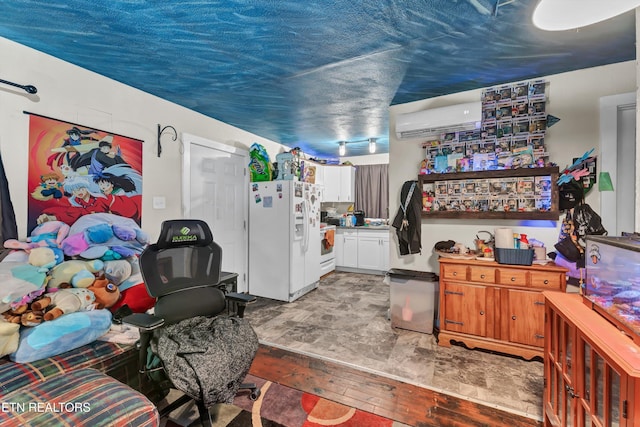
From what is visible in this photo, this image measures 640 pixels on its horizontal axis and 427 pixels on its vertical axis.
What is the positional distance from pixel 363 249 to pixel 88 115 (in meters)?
4.16

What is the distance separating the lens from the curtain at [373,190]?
570cm

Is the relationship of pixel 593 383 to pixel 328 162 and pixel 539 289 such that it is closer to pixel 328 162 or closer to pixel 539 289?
pixel 539 289

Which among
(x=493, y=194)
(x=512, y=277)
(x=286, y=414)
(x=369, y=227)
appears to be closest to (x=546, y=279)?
(x=512, y=277)

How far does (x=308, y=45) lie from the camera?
76.5 inches

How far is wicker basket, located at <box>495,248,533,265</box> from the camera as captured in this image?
2.33 metres

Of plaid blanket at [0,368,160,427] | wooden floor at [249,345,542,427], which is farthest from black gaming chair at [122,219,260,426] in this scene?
wooden floor at [249,345,542,427]

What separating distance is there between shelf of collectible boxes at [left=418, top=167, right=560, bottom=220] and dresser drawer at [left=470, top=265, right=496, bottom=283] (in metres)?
0.54

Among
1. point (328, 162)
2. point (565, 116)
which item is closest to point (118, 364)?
point (565, 116)

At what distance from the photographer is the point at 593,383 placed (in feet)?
3.46

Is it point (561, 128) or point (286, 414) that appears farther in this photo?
point (561, 128)

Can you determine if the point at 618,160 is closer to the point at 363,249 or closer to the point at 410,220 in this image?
the point at 410,220

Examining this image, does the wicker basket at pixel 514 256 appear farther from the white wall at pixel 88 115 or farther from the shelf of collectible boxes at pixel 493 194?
the white wall at pixel 88 115

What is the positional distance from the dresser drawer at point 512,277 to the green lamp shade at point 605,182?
90 centimetres

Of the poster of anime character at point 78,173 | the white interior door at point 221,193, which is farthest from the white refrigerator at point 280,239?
the poster of anime character at point 78,173
